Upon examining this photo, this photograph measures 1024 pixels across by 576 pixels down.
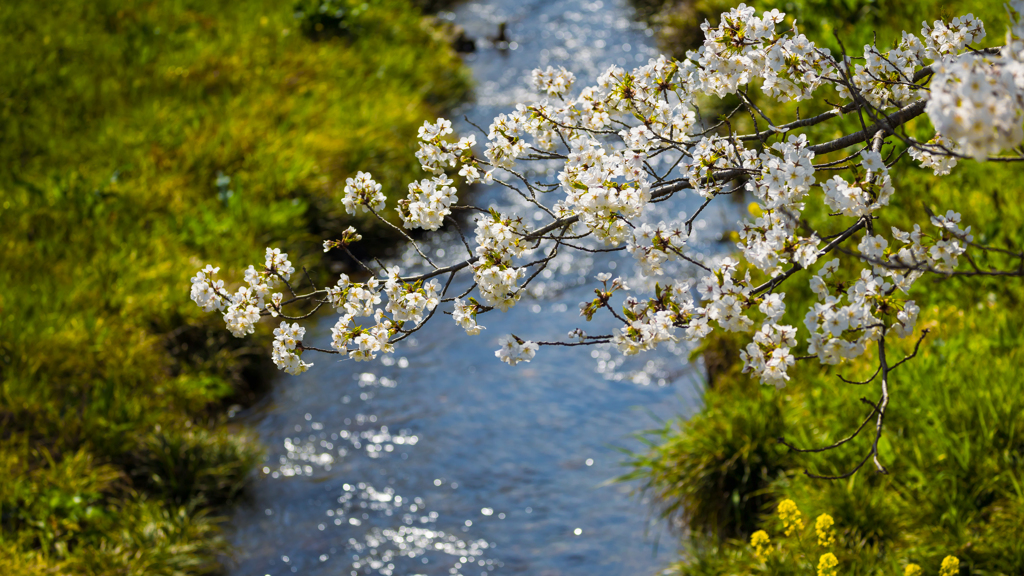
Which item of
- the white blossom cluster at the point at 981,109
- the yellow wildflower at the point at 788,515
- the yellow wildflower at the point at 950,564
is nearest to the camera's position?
the white blossom cluster at the point at 981,109

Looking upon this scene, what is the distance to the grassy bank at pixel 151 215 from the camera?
4.12 m

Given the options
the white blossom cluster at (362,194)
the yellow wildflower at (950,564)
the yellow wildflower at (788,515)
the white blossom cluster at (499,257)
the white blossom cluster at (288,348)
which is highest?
the white blossom cluster at (362,194)

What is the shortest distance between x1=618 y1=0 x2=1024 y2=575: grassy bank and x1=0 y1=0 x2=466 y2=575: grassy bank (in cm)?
262

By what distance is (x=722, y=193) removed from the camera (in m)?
2.09

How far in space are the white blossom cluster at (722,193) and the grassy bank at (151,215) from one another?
8.03 ft

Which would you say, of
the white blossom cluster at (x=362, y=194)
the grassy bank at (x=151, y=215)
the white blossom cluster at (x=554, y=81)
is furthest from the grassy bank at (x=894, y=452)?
the grassy bank at (x=151, y=215)

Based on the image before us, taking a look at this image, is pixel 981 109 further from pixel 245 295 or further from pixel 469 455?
pixel 469 455

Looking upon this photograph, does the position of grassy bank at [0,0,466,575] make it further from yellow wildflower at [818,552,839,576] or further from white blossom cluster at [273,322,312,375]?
yellow wildflower at [818,552,839,576]

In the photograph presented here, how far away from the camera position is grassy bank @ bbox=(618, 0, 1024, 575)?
319 centimetres

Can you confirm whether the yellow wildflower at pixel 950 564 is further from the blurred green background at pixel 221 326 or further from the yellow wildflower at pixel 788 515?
the yellow wildflower at pixel 788 515

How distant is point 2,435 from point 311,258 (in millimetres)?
2671

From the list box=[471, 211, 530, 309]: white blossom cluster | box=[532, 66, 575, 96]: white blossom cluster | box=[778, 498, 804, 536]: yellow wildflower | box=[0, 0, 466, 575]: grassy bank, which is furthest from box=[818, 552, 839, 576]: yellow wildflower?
box=[0, 0, 466, 575]: grassy bank

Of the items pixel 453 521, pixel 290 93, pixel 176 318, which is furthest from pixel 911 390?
pixel 290 93

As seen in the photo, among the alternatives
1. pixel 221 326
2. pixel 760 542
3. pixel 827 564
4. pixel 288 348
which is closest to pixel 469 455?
pixel 221 326
